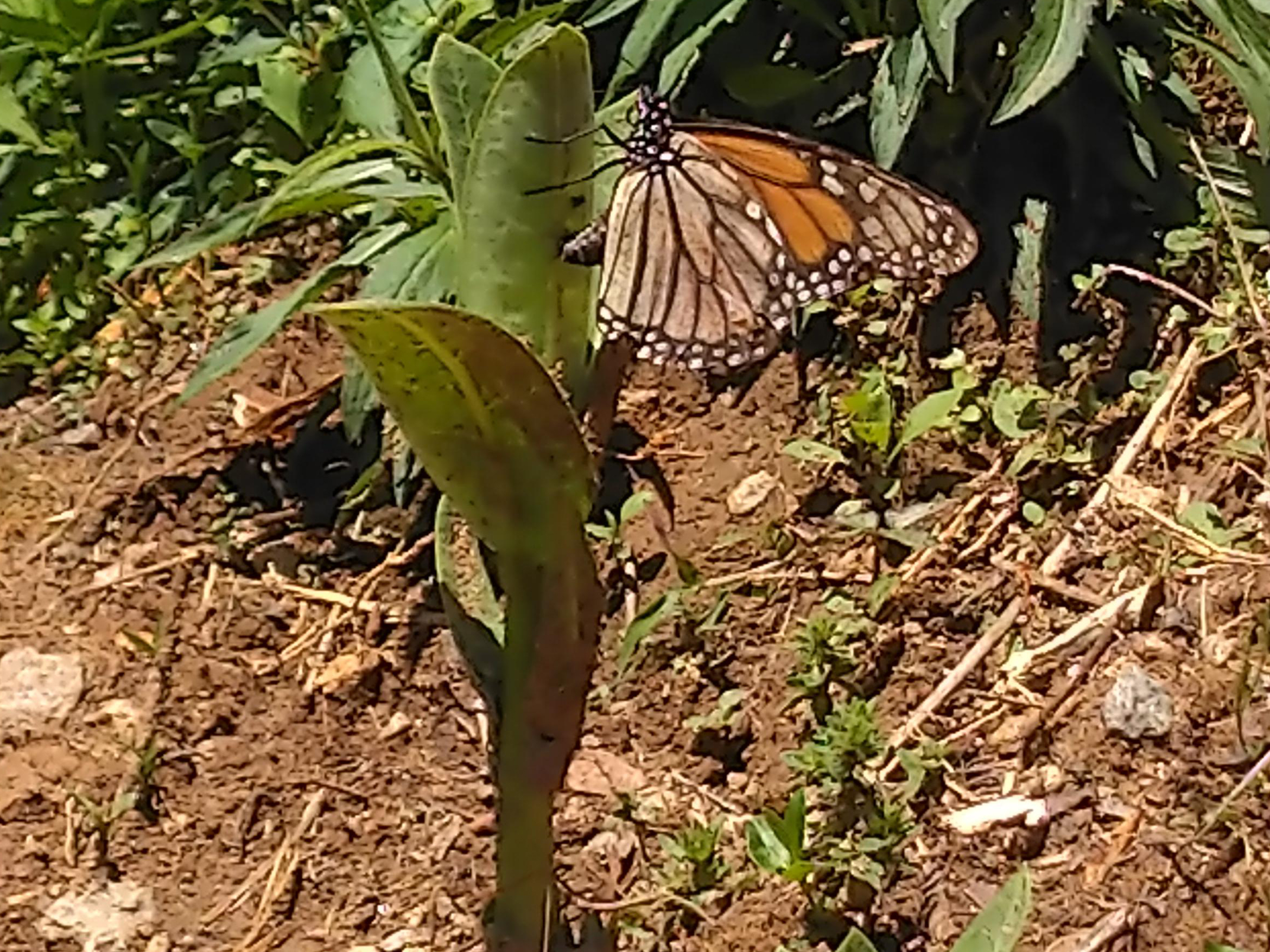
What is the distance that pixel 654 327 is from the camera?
8.37 ft

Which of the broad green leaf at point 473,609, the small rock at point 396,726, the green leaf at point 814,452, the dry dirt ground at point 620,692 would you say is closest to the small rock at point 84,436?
the dry dirt ground at point 620,692

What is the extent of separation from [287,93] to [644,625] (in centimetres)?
109

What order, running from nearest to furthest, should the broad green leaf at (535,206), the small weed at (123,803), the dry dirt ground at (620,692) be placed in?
the broad green leaf at (535,206) → the dry dirt ground at (620,692) → the small weed at (123,803)

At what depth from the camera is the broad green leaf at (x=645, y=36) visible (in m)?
3.06

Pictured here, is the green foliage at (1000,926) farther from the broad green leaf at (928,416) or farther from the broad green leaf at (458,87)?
the broad green leaf at (928,416)

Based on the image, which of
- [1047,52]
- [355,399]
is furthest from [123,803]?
[1047,52]

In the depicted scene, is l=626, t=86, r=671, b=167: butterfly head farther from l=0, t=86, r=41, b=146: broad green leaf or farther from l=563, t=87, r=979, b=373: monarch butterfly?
l=0, t=86, r=41, b=146: broad green leaf

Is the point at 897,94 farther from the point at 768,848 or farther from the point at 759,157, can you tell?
the point at 768,848

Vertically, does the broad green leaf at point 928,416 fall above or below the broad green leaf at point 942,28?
below

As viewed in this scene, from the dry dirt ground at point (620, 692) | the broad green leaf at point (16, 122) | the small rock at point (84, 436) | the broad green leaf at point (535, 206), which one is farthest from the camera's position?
the broad green leaf at point (16, 122)

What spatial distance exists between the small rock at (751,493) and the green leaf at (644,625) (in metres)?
0.20

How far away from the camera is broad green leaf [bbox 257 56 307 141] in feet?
11.0

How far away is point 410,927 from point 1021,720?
2.53ft

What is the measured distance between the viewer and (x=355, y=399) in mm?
2898
